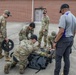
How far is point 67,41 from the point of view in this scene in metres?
4.59

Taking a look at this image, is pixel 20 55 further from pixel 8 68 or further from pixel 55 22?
pixel 55 22

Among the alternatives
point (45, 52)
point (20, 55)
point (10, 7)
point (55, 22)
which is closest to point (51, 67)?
point (45, 52)

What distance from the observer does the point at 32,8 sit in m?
19.3

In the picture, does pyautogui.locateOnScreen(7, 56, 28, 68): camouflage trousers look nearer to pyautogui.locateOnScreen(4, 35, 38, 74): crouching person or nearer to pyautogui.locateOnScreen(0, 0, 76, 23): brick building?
pyautogui.locateOnScreen(4, 35, 38, 74): crouching person

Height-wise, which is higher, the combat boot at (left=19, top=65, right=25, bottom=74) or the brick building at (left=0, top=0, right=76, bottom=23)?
the brick building at (left=0, top=0, right=76, bottom=23)

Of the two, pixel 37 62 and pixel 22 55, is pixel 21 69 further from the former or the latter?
pixel 37 62

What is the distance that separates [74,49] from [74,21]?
13.4ft

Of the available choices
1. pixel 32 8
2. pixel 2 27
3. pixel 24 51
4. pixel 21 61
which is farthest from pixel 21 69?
pixel 32 8

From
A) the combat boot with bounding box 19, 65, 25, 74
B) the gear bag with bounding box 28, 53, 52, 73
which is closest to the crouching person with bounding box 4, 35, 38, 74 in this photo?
the combat boot with bounding box 19, 65, 25, 74

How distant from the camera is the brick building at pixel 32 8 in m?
18.6

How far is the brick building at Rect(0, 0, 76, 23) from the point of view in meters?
18.6

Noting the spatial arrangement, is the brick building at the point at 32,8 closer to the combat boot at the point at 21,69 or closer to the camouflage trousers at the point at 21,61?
the camouflage trousers at the point at 21,61

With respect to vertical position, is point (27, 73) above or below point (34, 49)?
below

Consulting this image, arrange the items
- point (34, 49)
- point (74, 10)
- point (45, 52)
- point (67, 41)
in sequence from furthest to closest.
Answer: point (74, 10)
point (45, 52)
point (34, 49)
point (67, 41)
